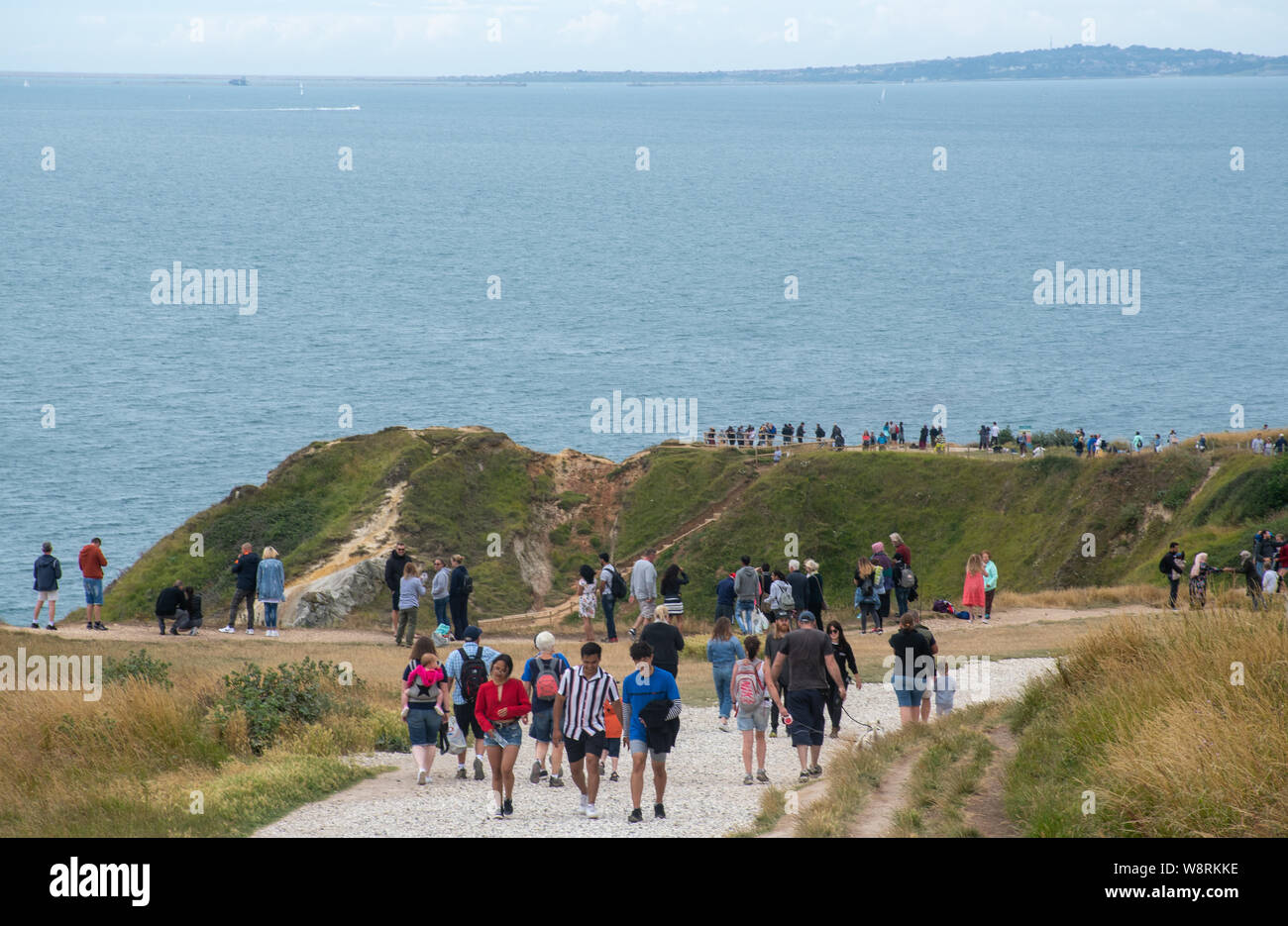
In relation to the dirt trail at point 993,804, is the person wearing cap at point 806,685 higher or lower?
higher

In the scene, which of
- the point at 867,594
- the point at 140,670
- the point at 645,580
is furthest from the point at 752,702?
the point at 867,594

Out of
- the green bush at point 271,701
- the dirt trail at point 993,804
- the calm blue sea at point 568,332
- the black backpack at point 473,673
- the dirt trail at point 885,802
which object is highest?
the calm blue sea at point 568,332

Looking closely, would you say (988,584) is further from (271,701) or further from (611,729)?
(271,701)

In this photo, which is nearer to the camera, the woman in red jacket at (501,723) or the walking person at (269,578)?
the woman in red jacket at (501,723)

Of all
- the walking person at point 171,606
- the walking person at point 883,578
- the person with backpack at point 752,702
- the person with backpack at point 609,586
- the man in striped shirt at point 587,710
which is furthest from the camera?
the walking person at point 883,578

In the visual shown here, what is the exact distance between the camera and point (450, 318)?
400 ft

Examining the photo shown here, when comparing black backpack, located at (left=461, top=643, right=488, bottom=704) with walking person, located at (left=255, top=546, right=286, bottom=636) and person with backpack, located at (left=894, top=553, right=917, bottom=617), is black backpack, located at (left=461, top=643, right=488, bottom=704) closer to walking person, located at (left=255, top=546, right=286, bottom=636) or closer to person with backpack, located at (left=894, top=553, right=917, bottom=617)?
walking person, located at (left=255, top=546, right=286, bottom=636)

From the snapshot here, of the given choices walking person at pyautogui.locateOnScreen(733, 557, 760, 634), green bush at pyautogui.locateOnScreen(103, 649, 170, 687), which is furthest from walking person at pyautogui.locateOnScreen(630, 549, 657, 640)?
green bush at pyautogui.locateOnScreen(103, 649, 170, 687)

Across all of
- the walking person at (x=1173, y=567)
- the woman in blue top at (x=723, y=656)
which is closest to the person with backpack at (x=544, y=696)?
the woman in blue top at (x=723, y=656)

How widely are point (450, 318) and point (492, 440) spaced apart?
7527 cm

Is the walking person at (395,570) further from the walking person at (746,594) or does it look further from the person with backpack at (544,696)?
the person with backpack at (544,696)

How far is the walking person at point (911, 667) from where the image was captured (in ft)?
57.5

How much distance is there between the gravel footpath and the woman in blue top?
1.86ft

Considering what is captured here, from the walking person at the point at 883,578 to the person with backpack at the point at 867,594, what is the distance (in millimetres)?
108
